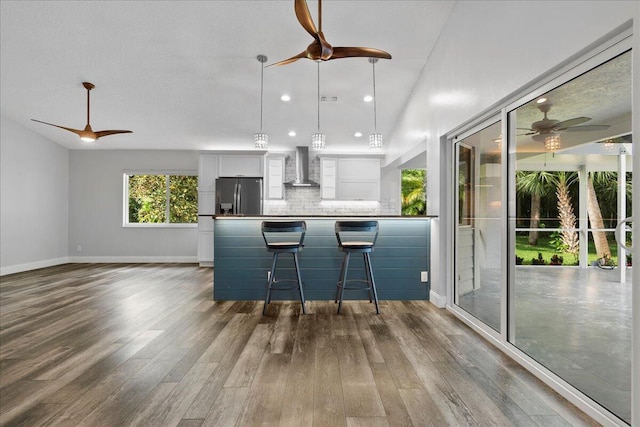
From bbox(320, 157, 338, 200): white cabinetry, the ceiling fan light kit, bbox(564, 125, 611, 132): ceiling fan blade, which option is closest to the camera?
bbox(564, 125, 611, 132): ceiling fan blade

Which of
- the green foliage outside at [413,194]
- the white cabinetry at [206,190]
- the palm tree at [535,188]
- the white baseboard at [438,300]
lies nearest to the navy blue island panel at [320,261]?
the white baseboard at [438,300]

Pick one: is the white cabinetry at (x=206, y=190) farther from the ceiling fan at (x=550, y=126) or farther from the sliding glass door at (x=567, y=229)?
the ceiling fan at (x=550, y=126)

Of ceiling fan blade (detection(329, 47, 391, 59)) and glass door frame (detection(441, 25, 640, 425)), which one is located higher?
ceiling fan blade (detection(329, 47, 391, 59))

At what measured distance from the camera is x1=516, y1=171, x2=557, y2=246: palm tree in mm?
2297

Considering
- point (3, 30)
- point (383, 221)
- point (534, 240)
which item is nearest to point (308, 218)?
point (383, 221)

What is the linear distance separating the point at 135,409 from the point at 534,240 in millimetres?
2662

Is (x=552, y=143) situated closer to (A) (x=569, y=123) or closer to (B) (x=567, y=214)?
(A) (x=569, y=123)

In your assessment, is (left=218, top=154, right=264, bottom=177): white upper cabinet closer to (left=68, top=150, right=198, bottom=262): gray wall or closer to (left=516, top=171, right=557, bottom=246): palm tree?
(left=68, top=150, right=198, bottom=262): gray wall

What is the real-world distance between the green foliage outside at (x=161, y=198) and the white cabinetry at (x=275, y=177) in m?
1.72

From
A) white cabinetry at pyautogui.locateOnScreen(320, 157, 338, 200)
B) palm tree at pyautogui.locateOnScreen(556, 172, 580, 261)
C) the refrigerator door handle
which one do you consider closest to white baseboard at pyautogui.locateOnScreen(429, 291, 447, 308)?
palm tree at pyautogui.locateOnScreen(556, 172, 580, 261)

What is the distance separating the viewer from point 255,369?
2.32 meters

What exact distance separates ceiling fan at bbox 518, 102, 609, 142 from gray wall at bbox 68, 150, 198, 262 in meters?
6.84

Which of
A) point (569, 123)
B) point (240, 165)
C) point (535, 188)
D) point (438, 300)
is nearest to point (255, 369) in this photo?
point (535, 188)

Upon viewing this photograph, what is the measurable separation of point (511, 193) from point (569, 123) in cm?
69
